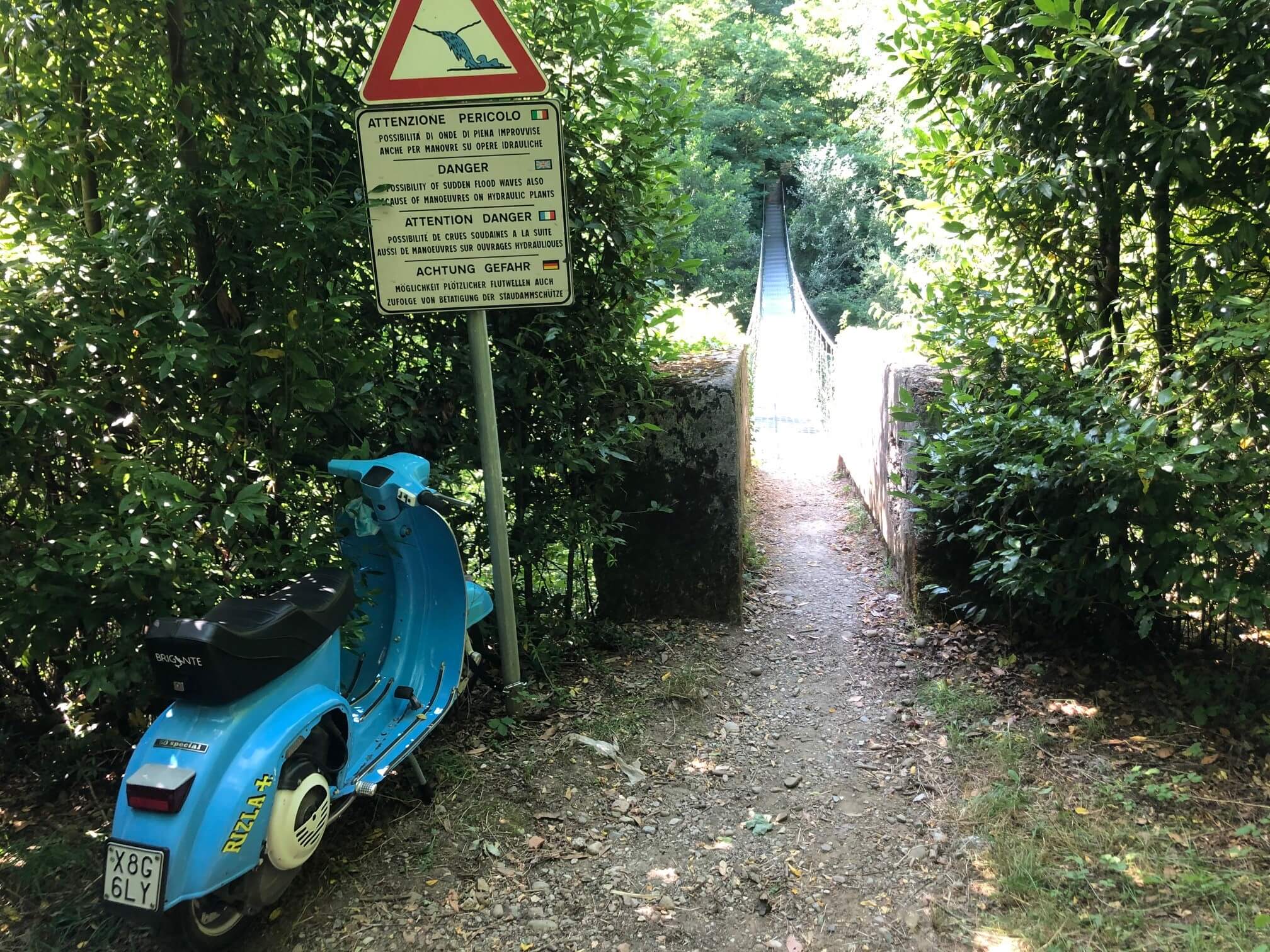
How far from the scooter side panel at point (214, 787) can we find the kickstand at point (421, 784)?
69cm

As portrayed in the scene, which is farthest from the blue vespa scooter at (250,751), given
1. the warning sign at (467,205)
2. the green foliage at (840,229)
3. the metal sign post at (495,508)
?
the green foliage at (840,229)

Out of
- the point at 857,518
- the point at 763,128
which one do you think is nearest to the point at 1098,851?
the point at 857,518

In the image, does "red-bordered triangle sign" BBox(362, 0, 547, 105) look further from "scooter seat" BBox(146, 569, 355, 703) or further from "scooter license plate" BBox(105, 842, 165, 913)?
"scooter license plate" BBox(105, 842, 165, 913)

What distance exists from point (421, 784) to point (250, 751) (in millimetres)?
900

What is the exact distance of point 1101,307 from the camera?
3.46 m

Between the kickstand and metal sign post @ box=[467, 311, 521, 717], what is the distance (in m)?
0.58

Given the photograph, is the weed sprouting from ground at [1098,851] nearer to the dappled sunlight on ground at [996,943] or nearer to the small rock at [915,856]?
the dappled sunlight on ground at [996,943]

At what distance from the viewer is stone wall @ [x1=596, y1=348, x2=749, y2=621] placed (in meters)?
4.12

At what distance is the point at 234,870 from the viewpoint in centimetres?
197

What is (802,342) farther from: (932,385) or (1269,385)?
(1269,385)

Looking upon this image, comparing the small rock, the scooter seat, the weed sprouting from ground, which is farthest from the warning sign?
the weed sprouting from ground

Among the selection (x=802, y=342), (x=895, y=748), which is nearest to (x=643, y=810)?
(x=895, y=748)

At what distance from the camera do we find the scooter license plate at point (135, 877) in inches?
73.0

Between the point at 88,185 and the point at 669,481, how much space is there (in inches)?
104
